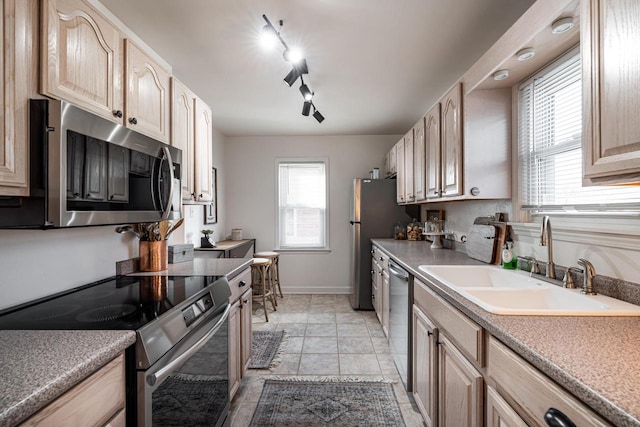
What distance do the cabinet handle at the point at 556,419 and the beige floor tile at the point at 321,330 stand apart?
2638 millimetres

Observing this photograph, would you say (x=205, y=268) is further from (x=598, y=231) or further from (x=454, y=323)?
(x=598, y=231)

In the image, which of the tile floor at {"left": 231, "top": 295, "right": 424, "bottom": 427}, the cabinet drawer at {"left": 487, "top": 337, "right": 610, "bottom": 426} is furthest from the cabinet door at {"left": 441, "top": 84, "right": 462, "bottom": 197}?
the tile floor at {"left": 231, "top": 295, "right": 424, "bottom": 427}

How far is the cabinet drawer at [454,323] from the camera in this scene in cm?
116

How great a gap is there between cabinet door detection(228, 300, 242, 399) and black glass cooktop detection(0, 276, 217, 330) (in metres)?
0.37

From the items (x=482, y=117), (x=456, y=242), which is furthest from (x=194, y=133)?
(x=456, y=242)

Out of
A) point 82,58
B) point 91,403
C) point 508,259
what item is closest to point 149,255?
point 82,58

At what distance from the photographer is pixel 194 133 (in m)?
2.27

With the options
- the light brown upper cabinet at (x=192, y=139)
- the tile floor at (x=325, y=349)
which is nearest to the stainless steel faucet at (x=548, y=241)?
the tile floor at (x=325, y=349)

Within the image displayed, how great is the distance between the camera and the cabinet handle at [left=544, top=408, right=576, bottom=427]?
703 mm

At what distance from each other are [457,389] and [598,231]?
2.99 feet

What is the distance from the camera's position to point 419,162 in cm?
304

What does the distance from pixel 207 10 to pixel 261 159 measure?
124 inches

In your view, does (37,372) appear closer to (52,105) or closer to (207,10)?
(52,105)

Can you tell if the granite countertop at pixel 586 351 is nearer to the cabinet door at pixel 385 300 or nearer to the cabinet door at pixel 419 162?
the cabinet door at pixel 385 300
